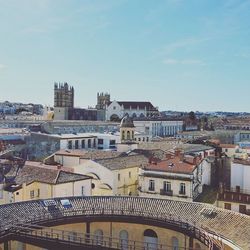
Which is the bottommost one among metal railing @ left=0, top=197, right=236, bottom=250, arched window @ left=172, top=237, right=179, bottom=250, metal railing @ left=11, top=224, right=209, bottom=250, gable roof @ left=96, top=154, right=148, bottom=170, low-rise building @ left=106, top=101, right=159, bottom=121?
arched window @ left=172, top=237, right=179, bottom=250

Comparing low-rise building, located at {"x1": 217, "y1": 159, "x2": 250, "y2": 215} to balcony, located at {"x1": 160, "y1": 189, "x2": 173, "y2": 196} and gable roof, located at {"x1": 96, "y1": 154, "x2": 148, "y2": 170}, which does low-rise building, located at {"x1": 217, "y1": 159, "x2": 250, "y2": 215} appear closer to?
balcony, located at {"x1": 160, "y1": 189, "x2": 173, "y2": 196}

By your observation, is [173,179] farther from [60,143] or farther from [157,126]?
[157,126]

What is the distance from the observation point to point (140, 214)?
119 feet

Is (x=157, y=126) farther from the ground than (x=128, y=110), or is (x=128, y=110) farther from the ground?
(x=128, y=110)

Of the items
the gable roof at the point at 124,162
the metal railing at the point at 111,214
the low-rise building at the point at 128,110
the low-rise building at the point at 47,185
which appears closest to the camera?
the metal railing at the point at 111,214

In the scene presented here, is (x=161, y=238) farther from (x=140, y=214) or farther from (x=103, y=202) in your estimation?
(x=103, y=202)

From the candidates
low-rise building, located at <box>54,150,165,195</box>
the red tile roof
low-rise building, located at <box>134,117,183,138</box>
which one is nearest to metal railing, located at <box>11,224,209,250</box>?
the red tile roof

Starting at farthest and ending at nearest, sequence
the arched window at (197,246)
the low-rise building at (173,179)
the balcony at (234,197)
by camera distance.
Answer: the low-rise building at (173,179) → the balcony at (234,197) → the arched window at (197,246)

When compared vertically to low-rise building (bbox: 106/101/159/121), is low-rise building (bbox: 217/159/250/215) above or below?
below

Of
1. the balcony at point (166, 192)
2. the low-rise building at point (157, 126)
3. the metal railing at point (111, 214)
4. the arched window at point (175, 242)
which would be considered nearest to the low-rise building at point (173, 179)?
the balcony at point (166, 192)

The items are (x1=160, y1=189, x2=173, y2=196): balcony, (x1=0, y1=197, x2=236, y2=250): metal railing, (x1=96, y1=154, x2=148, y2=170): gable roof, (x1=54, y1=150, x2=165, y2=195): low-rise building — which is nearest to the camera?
(x1=0, y1=197, x2=236, y2=250): metal railing

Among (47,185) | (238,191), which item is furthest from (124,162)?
(238,191)

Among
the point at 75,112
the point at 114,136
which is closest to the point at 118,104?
the point at 75,112

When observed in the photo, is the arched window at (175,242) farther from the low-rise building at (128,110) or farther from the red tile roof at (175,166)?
the low-rise building at (128,110)
